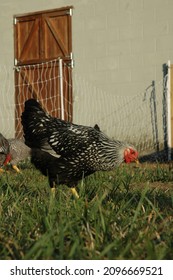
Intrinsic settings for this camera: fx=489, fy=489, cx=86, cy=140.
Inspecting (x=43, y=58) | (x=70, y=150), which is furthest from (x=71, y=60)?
(x=70, y=150)

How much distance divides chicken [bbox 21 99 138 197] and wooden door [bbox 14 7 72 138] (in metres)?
5.83

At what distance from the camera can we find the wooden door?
36.2ft

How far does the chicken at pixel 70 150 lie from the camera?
454 cm

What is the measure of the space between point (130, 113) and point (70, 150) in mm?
5823

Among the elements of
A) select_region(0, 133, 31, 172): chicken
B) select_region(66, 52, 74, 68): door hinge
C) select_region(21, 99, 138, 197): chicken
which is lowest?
select_region(0, 133, 31, 172): chicken

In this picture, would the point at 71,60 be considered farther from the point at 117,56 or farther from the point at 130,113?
the point at 130,113

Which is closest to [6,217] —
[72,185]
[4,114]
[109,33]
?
[72,185]

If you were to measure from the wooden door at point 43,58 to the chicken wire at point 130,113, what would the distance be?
366mm

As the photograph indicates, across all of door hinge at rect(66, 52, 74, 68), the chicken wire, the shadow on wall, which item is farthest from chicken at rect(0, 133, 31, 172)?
door hinge at rect(66, 52, 74, 68)

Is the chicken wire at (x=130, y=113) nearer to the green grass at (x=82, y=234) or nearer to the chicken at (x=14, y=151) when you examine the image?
the chicken at (x=14, y=151)

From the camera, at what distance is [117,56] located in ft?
34.4

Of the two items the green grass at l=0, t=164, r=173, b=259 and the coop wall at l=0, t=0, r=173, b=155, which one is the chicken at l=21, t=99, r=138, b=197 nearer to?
the green grass at l=0, t=164, r=173, b=259

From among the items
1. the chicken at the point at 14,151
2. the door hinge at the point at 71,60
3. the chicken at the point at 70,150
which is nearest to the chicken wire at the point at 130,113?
the door hinge at the point at 71,60
